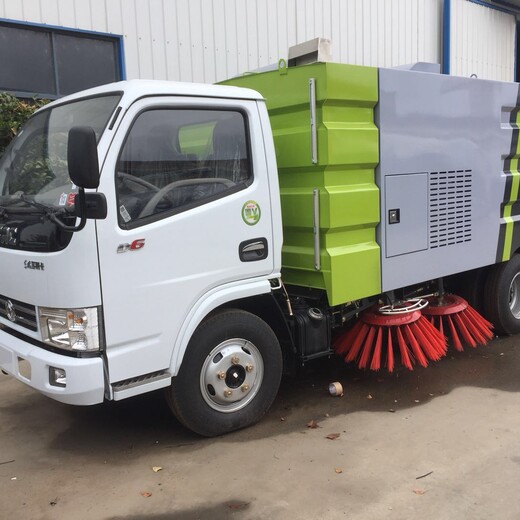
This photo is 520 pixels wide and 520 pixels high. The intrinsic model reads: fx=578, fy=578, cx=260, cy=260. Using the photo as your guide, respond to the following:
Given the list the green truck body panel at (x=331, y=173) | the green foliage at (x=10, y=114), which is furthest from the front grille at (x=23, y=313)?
the green foliage at (x=10, y=114)

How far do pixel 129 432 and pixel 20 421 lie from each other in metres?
0.91

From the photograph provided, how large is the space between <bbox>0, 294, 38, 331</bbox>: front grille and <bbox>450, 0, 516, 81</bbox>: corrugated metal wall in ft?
36.4

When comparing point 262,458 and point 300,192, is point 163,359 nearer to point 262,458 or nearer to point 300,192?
point 262,458

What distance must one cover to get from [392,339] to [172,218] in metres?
2.27

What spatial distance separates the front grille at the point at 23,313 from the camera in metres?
3.38

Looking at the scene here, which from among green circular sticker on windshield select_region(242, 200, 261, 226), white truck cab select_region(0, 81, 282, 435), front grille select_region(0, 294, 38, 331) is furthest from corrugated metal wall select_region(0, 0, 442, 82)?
green circular sticker on windshield select_region(242, 200, 261, 226)

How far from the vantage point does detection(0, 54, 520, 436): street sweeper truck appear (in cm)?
320

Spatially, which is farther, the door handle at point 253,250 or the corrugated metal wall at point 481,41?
the corrugated metal wall at point 481,41

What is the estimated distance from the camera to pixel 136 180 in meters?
3.33

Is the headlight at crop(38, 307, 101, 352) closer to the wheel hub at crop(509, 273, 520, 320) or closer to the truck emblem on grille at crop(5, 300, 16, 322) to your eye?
the truck emblem on grille at crop(5, 300, 16, 322)

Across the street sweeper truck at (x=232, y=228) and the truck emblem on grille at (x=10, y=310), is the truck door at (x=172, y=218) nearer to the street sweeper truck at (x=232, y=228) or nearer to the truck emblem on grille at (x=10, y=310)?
the street sweeper truck at (x=232, y=228)

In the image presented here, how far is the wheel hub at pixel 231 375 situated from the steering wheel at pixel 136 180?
3.58ft

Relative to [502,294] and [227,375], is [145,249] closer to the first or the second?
[227,375]

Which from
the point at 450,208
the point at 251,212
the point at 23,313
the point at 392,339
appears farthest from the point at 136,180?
the point at 450,208
